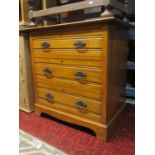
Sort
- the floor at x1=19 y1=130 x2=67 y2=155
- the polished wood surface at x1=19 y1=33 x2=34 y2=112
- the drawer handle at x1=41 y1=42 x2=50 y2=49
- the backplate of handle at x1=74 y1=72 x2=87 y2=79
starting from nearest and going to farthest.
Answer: the floor at x1=19 y1=130 x2=67 y2=155
the backplate of handle at x1=74 y1=72 x2=87 y2=79
the drawer handle at x1=41 y1=42 x2=50 y2=49
the polished wood surface at x1=19 y1=33 x2=34 y2=112

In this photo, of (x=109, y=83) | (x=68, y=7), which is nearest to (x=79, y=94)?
(x=109, y=83)

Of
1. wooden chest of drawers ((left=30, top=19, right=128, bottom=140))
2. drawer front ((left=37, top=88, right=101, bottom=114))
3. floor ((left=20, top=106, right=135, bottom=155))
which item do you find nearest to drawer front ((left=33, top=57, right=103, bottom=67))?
wooden chest of drawers ((left=30, top=19, right=128, bottom=140))

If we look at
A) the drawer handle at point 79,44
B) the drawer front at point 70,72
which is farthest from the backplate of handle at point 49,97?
the drawer handle at point 79,44

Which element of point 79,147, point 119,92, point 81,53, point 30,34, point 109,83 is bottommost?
point 79,147

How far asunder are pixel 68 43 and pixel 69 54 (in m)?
0.07

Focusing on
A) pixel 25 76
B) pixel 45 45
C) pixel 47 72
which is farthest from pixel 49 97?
pixel 45 45

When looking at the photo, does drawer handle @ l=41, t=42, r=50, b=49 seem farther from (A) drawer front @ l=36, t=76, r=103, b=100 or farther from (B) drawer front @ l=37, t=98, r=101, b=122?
(B) drawer front @ l=37, t=98, r=101, b=122

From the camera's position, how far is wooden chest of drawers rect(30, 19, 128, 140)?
1.07 meters

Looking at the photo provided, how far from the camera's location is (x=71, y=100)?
1.29 m

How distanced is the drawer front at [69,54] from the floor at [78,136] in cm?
53

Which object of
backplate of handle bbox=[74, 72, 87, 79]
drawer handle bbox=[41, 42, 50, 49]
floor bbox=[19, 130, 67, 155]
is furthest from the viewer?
drawer handle bbox=[41, 42, 50, 49]

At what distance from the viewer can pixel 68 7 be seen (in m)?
1.17
